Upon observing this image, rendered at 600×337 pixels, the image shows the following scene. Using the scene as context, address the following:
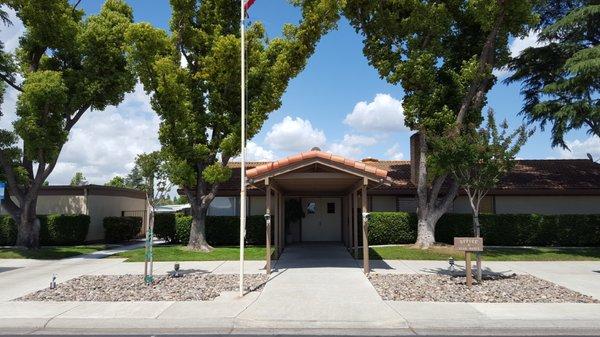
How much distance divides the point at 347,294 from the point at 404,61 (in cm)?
1321

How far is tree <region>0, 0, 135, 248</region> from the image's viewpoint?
20703 millimetres

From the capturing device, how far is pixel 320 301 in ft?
34.0

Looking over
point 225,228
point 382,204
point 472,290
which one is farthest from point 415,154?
point 472,290

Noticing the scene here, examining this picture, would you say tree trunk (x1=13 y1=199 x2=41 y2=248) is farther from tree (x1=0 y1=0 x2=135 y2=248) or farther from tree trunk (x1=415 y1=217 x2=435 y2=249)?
tree trunk (x1=415 y1=217 x2=435 y2=249)

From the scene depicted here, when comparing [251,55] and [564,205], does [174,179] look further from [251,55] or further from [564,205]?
[564,205]

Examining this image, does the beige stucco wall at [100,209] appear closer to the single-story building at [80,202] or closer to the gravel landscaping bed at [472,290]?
the single-story building at [80,202]

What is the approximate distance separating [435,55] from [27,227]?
18978mm

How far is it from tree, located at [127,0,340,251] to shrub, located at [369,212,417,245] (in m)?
7.23

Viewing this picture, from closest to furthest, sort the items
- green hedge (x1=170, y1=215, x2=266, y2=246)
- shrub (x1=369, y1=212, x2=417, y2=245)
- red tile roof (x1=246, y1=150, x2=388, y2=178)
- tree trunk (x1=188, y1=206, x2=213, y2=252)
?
red tile roof (x1=246, y1=150, x2=388, y2=178)
tree trunk (x1=188, y1=206, x2=213, y2=252)
shrub (x1=369, y1=212, x2=417, y2=245)
green hedge (x1=170, y1=215, x2=266, y2=246)

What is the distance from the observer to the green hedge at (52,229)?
2488 cm

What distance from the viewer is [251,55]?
19656mm

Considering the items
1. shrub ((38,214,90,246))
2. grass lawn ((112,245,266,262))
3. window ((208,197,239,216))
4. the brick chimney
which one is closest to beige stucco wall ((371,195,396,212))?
the brick chimney

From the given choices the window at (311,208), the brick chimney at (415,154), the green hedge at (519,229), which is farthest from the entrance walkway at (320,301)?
the window at (311,208)

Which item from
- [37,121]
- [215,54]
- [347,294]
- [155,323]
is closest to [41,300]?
[155,323]
